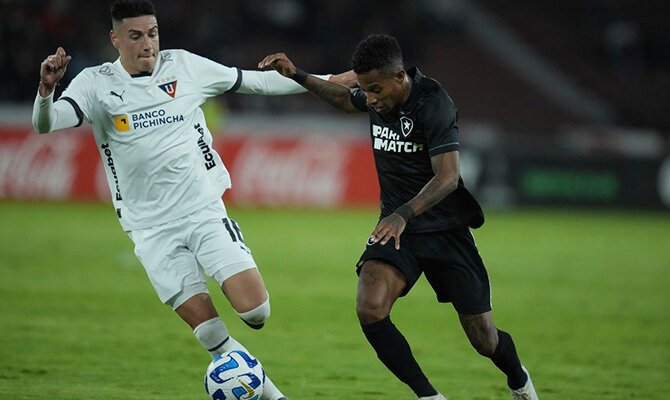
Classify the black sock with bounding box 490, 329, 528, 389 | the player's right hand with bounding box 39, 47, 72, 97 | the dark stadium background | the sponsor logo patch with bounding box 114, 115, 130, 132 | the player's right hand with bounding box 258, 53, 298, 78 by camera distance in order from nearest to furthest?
the player's right hand with bounding box 39, 47, 72, 97, the sponsor logo patch with bounding box 114, 115, 130, 132, the black sock with bounding box 490, 329, 528, 389, the player's right hand with bounding box 258, 53, 298, 78, the dark stadium background

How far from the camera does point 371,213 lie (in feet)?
78.0

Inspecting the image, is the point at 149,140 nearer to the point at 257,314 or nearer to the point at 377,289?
the point at 257,314

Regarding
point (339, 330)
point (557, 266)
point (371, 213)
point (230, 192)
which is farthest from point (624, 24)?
point (339, 330)

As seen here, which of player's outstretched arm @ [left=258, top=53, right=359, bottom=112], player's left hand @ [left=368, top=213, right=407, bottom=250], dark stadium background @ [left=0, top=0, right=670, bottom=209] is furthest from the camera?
dark stadium background @ [left=0, top=0, right=670, bottom=209]

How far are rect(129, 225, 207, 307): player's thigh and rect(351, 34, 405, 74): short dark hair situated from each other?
1545 millimetres

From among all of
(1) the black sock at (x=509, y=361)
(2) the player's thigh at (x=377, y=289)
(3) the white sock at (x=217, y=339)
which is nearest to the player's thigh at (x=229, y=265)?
(3) the white sock at (x=217, y=339)

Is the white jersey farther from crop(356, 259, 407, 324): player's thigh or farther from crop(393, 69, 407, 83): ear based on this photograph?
crop(393, 69, 407, 83): ear

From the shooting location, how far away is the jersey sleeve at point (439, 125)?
651 centimetres

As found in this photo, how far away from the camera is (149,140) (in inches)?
269

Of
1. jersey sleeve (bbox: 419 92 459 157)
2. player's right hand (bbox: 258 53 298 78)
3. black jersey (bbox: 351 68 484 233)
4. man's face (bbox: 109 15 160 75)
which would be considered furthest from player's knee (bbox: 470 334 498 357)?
man's face (bbox: 109 15 160 75)

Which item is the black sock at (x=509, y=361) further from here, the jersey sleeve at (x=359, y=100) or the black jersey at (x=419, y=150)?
the jersey sleeve at (x=359, y=100)

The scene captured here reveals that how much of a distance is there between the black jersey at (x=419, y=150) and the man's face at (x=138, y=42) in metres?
1.47

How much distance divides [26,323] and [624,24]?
2471 cm

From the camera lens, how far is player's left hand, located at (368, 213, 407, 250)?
20.4 feet
